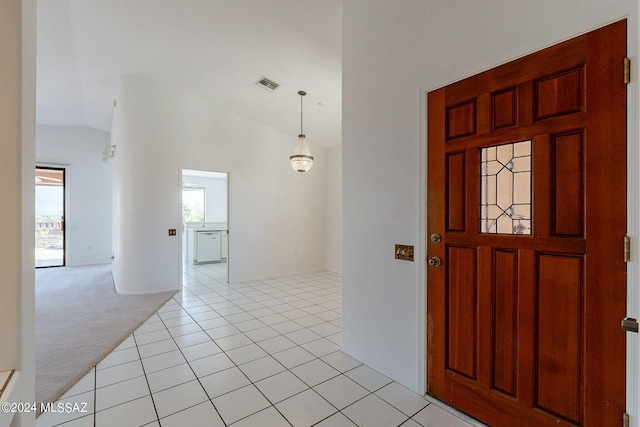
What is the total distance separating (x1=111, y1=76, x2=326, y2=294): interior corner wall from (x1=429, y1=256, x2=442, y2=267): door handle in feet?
13.9

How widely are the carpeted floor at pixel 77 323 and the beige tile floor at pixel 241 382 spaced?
0.16m

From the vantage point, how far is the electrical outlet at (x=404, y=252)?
6.83 feet

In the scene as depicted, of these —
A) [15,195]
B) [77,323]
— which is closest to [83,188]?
[77,323]

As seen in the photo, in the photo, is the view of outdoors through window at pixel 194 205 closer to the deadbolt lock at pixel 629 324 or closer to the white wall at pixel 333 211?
the white wall at pixel 333 211

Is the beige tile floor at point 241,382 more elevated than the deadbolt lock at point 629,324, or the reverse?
the deadbolt lock at point 629,324

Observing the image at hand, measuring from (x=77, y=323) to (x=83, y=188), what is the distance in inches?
221

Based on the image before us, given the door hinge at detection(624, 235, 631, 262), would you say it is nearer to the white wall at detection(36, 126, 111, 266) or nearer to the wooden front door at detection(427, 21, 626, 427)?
the wooden front door at detection(427, 21, 626, 427)

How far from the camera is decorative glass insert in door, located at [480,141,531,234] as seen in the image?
1566 mm

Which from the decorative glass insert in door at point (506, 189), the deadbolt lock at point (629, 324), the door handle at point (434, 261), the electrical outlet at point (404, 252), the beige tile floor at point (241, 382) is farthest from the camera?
the electrical outlet at point (404, 252)

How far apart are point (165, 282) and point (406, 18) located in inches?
199

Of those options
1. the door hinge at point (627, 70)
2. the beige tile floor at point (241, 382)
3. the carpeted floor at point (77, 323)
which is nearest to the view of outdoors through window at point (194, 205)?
the carpeted floor at point (77, 323)

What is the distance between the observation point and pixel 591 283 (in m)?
1.32

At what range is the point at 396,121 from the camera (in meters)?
2.19

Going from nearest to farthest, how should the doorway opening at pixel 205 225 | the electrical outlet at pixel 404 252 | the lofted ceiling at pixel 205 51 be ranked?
the electrical outlet at pixel 404 252 → the lofted ceiling at pixel 205 51 → the doorway opening at pixel 205 225
